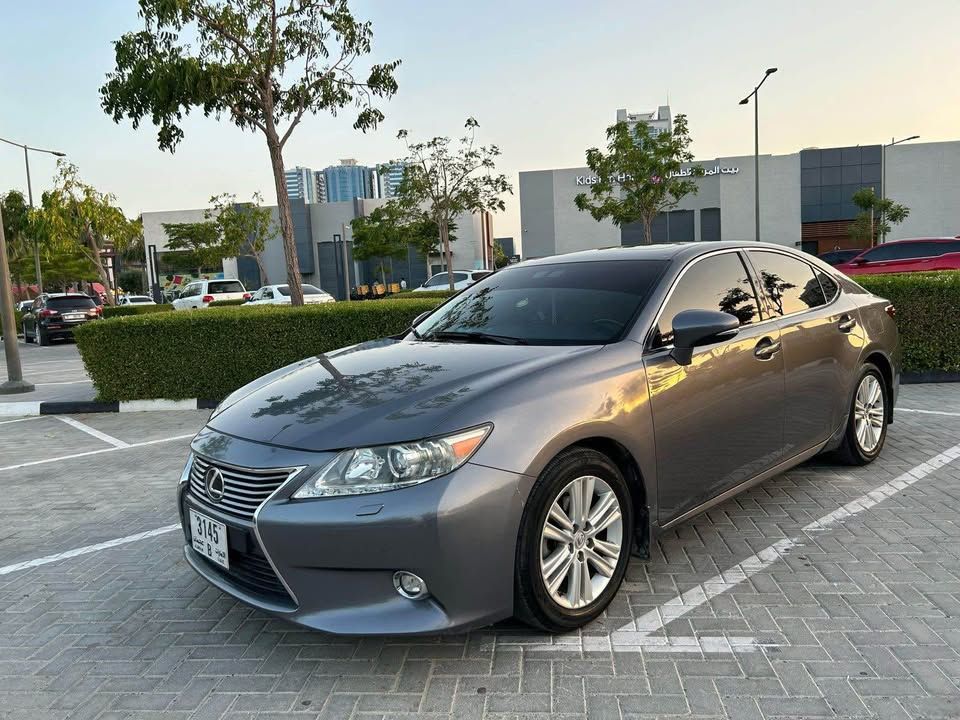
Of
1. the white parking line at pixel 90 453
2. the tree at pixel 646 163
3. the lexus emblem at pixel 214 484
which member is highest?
the tree at pixel 646 163

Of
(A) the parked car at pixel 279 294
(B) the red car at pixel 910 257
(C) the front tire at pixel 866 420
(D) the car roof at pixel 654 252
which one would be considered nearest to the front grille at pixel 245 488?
(D) the car roof at pixel 654 252

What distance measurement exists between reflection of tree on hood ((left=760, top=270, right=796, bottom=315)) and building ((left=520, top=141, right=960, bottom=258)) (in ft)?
168

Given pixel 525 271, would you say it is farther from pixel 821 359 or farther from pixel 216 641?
pixel 216 641

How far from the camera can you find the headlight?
8.60ft

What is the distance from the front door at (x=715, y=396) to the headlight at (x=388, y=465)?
1065 mm

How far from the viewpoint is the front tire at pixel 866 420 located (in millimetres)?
4898

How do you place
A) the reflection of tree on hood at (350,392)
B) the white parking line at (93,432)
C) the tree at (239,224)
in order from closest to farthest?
the reflection of tree on hood at (350,392) < the white parking line at (93,432) < the tree at (239,224)

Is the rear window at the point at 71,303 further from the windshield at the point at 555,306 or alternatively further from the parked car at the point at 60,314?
the windshield at the point at 555,306

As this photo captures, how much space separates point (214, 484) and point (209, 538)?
0.73 ft

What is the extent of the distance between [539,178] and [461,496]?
56.3 meters

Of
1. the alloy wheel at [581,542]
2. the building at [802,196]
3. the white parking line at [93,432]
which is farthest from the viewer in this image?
the building at [802,196]

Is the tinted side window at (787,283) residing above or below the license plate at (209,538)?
above

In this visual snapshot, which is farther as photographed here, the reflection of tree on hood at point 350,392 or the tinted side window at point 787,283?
the tinted side window at point 787,283

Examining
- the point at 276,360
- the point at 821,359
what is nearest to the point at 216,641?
the point at 821,359
